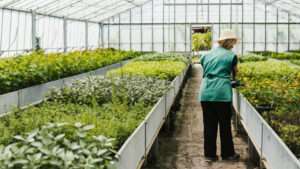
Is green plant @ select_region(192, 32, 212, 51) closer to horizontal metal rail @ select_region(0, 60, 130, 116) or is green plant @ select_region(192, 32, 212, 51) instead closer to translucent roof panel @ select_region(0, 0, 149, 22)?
translucent roof panel @ select_region(0, 0, 149, 22)

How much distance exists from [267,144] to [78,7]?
849 inches

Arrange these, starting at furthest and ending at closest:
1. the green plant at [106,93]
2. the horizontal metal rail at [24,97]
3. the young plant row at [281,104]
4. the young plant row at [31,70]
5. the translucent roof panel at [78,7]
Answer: the translucent roof panel at [78,7] → the young plant row at [31,70] → the horizontal metal rail at [24,97] → the green plant at [106,93] → the young plant row at [281,104]

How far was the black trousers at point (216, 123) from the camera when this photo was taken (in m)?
6.72

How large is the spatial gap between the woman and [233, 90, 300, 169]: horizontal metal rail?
1.07 feet

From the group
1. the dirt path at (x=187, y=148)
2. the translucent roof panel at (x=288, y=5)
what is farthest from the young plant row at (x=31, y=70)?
the translucent roof panel at (x=288, y=5)

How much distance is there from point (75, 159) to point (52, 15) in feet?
71.4

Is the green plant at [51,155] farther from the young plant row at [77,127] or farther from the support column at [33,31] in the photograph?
the support column at [33,31]

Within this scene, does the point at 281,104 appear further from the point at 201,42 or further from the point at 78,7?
the point at 201,42

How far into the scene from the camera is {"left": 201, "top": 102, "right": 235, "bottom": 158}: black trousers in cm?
672

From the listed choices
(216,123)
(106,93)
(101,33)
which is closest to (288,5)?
(101,33)

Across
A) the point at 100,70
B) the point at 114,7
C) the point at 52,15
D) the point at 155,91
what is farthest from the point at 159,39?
the point at 155,91

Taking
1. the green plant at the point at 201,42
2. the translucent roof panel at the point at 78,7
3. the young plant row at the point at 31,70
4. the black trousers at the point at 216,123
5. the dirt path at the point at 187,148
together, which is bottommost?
the dirt path at the point at 187,148

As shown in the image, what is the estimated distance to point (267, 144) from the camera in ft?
17.2

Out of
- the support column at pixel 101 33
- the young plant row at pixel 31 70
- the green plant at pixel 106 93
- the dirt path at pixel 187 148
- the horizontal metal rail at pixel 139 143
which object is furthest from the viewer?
the support column at pixel 101 33
